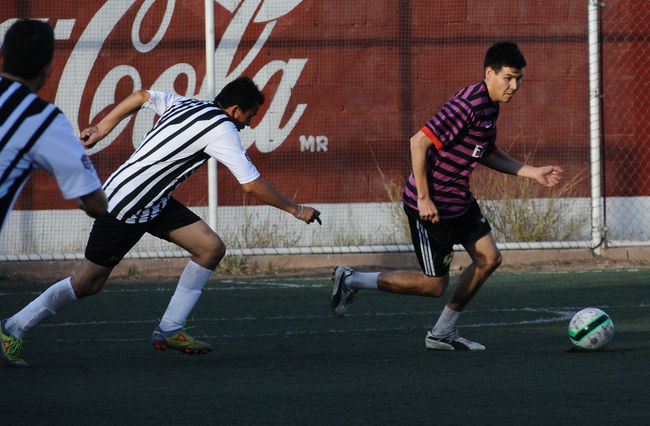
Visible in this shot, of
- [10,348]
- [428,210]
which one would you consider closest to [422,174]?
[428,210]

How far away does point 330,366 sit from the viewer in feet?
20.8

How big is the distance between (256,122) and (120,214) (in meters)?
7.28

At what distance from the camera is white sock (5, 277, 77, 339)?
21.0 ft

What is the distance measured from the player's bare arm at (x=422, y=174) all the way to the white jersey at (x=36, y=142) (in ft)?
9.35

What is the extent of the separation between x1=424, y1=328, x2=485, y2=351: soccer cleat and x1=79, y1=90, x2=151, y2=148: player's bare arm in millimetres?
2495

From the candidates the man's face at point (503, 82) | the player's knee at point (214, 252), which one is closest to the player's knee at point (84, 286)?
the player's knee at point (214, 252)

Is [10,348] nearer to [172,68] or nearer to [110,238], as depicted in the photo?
[110,238]

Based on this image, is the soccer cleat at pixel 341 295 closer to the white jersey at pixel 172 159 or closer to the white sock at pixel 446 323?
the white sock at pixel 446 323

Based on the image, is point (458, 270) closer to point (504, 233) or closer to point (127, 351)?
point (504, 233)

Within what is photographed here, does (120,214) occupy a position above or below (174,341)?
above

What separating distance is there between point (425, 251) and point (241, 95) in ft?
5.31

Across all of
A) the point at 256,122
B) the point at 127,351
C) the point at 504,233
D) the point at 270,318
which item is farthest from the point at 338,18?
the point at 127,351

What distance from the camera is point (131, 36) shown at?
1360 centimetres

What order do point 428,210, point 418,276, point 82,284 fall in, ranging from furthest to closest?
point 418,276, point 428,210, point 82,284
